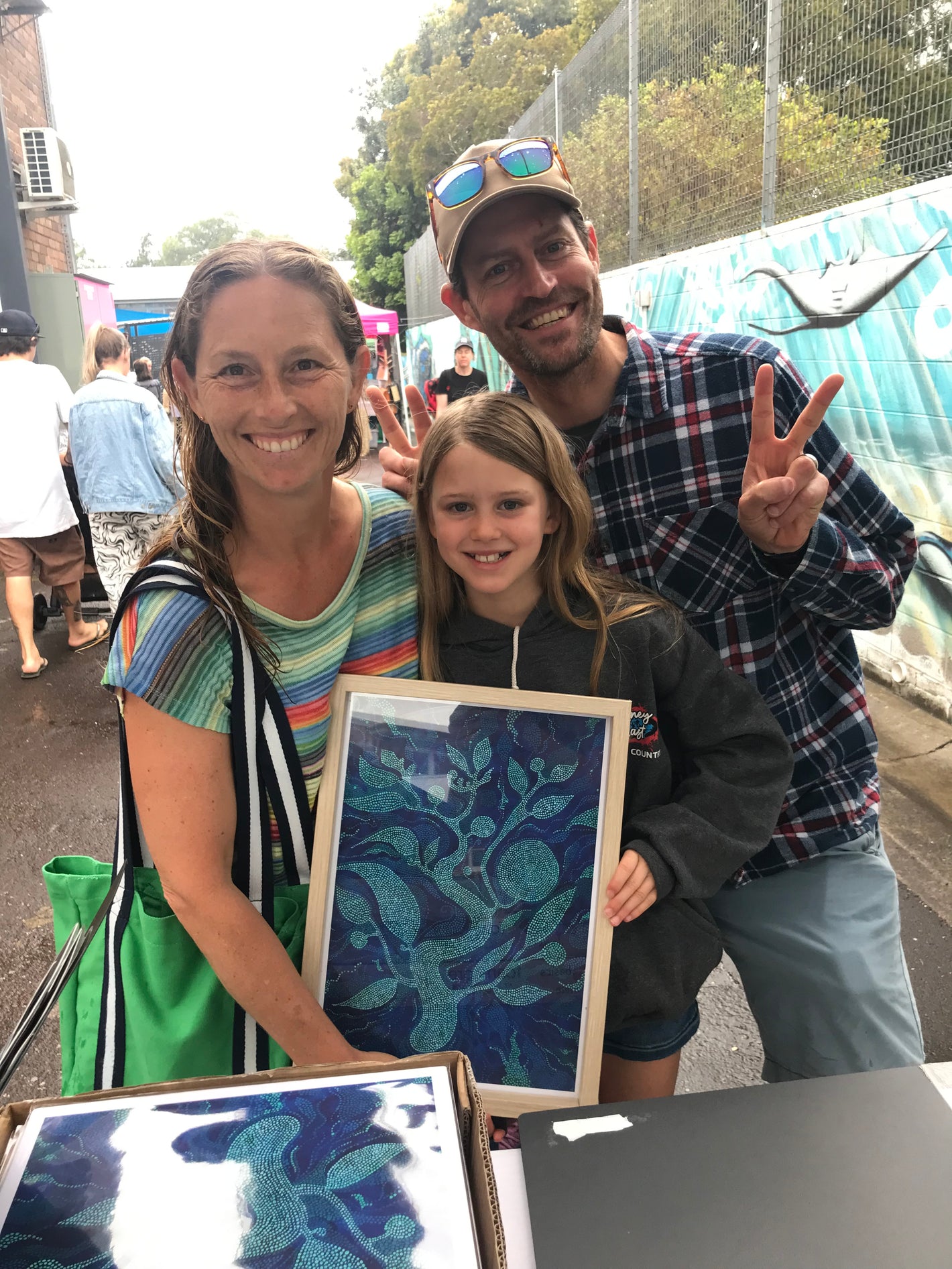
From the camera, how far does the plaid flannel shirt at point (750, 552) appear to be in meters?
1.88

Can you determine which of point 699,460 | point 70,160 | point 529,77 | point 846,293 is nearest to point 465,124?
point 529,77

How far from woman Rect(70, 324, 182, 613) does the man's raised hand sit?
4159mm

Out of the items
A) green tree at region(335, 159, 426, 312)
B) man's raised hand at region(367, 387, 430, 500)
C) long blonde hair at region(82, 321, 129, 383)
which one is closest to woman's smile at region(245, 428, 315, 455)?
man's raised hand at region(367, 387, 430, 500)

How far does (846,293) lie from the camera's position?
17.0 feet

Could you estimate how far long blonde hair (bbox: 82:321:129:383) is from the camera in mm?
6059

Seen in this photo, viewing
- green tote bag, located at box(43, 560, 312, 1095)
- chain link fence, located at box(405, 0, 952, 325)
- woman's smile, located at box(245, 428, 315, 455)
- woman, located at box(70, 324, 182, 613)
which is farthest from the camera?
woman, located at box(70, 324, 182, 613)

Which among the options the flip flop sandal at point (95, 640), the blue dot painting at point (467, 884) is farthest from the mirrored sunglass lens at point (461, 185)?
the flip flop sandal at point (95, 640)

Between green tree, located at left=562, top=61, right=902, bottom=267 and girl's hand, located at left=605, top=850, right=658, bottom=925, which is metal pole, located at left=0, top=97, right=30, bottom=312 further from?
girl's hand, located at left=605, top=850, right=658, bottom=925

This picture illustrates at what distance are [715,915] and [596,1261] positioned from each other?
108cm

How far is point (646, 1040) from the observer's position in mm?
1665

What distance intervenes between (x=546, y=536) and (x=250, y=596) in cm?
60

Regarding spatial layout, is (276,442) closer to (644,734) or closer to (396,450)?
(396,450)

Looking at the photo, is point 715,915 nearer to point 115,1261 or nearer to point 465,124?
point 115,1261

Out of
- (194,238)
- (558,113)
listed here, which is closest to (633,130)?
(558,113)
